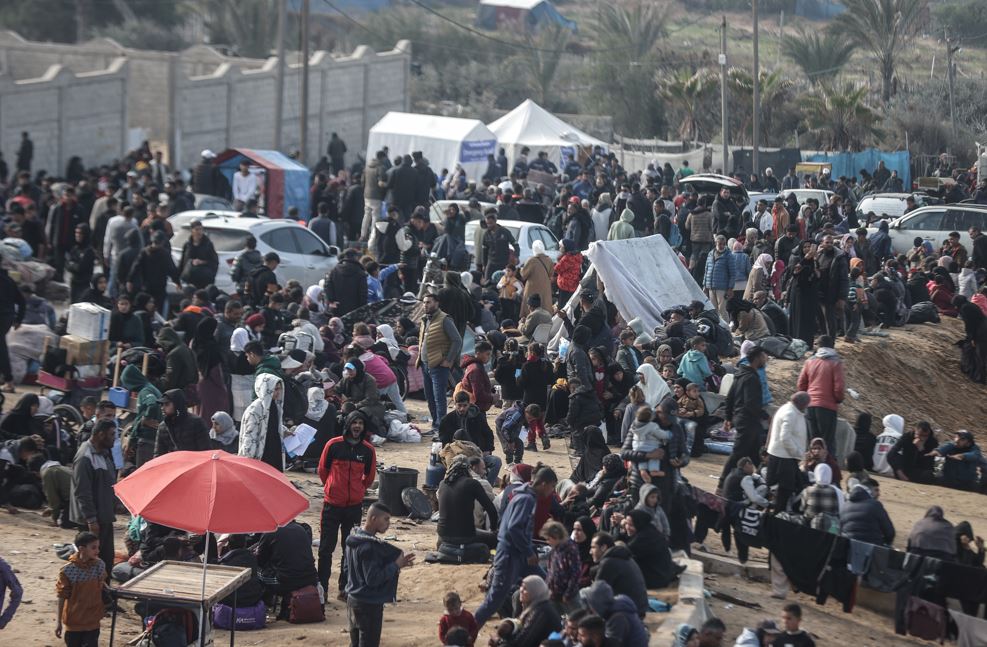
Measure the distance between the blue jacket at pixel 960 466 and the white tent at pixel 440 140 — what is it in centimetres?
1847

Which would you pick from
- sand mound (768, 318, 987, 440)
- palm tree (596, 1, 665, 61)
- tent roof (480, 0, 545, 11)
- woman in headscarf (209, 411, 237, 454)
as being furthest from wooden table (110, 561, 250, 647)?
tent roof (480, 0, 545, 11)

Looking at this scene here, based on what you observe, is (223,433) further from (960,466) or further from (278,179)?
(278,179)

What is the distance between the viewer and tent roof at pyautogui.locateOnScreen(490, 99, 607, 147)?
38375 millimetres

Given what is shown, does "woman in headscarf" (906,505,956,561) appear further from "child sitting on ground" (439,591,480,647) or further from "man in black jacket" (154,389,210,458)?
"man in black jacket" (154,389,210,458)

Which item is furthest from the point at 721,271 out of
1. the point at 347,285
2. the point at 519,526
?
the point at 519,526

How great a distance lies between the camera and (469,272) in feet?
68.7

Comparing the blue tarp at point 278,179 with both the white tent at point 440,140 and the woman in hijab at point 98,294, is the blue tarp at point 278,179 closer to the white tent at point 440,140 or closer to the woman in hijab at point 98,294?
the white tent at point 440,140

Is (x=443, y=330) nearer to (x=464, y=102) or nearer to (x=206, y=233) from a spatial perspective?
(x=206, y=233)

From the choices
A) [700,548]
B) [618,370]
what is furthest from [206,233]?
[700,548]

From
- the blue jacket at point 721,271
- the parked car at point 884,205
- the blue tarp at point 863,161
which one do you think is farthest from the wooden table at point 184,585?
the blue tarp at point 863,161

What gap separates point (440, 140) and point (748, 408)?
20.6 m

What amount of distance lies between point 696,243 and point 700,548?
36.9 ft

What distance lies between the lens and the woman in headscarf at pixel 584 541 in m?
10.8

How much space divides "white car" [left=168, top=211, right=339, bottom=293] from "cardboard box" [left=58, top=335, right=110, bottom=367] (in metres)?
4.43
